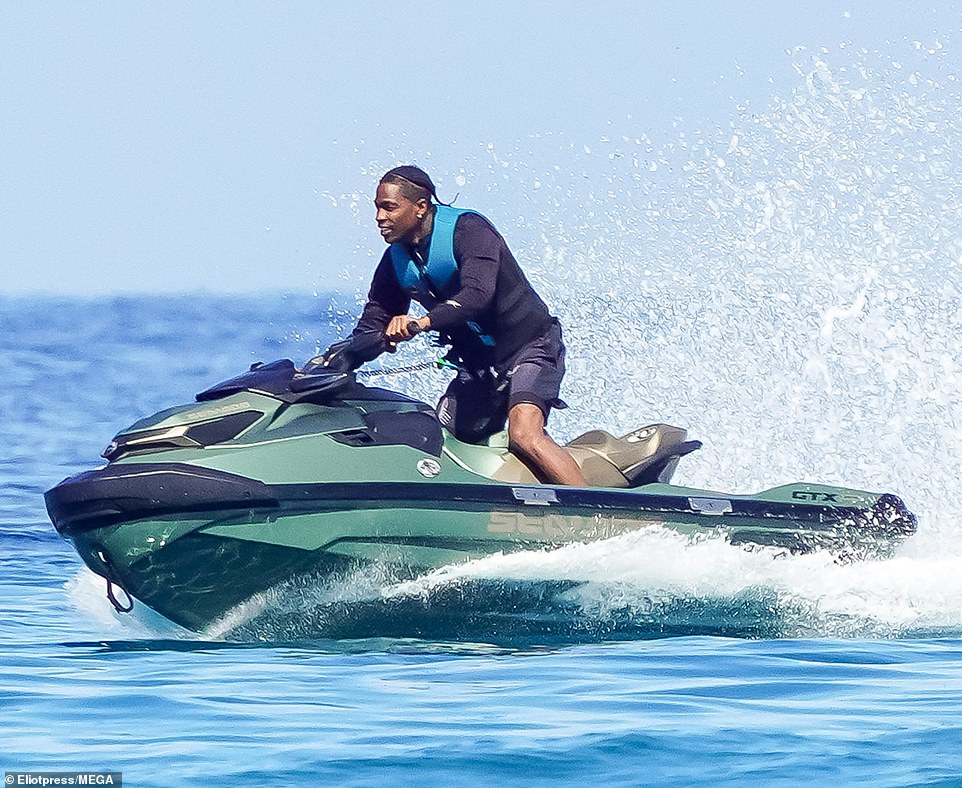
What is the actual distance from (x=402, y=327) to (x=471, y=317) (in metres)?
0.28

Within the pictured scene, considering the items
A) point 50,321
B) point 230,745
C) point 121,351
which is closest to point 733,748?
point 230,745

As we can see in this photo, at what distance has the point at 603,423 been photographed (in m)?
11.7

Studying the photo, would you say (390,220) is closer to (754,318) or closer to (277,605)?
(277,605)

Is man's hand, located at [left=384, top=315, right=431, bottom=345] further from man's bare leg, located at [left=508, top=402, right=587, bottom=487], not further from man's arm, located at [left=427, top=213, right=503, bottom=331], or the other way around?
man's bare leg, located at [left=508, top=402, right=587, bottom=487]

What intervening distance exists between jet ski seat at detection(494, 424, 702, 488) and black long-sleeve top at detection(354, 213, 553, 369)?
1.67ft

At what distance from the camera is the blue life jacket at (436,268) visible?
7.24 meters

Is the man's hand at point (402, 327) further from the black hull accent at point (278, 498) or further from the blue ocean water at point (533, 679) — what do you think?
the blue ocean water at point (533, 679)

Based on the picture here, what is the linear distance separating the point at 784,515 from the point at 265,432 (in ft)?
7.05

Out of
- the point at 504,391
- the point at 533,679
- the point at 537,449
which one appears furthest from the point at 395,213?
the point at 533,679

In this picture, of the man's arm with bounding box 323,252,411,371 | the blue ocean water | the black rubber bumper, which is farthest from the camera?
the man's arm with bounding box 323,252,411,371

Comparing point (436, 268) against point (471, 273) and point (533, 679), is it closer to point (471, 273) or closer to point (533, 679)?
point (471, 273)

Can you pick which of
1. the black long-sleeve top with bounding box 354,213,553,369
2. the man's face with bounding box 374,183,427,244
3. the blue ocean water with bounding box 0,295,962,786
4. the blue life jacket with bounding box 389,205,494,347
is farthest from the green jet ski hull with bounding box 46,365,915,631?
the man's face with bounding box 374,183,427,244

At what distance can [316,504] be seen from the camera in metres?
6.74

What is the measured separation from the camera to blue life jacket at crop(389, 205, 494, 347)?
724 cm
